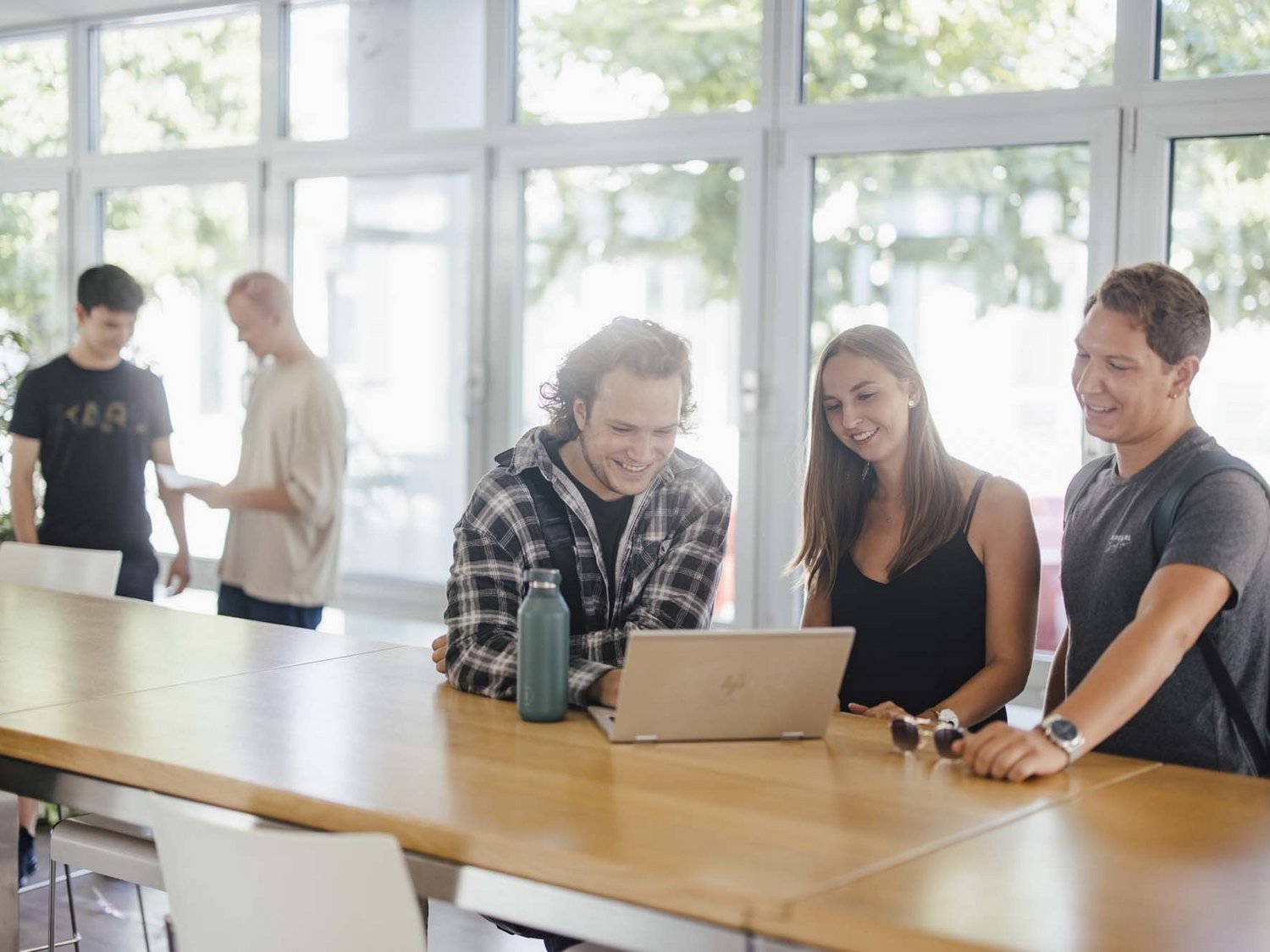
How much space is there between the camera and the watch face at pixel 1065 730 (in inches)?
74.6

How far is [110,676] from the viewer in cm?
252

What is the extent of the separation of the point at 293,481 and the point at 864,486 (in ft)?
6.99

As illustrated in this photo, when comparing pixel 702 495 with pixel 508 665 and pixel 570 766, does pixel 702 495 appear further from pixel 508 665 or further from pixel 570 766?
pixel 570 766

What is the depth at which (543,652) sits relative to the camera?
216 centimetres

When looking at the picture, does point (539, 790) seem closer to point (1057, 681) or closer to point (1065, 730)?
point (1065, 730)

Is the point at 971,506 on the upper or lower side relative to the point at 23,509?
upper

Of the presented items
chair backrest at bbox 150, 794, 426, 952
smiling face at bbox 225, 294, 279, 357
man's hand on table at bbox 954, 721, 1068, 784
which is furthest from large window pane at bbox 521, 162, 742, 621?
chair backrest at bbox 150, 794, 426, 952

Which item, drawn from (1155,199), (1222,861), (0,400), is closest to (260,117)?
(0,400)

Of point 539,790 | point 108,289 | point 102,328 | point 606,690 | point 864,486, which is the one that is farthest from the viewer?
point 102,328

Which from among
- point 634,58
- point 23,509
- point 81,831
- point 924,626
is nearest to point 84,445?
point 23,509

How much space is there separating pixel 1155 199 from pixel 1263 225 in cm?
28

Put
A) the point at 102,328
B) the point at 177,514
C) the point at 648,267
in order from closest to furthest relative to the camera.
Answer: the point at 102,328
the point at 177,514
the point at 648,267

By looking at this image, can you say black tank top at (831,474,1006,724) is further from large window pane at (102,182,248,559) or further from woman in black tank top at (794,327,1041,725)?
large window pane at (102,182,248,559)

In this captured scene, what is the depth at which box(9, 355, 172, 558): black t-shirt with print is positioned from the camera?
447 centimetres
